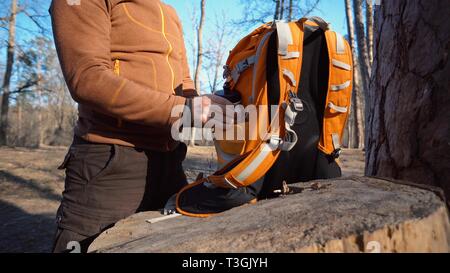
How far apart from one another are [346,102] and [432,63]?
35 centimetres

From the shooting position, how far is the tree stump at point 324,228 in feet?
2.24

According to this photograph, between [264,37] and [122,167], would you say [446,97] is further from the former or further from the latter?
[122,167]

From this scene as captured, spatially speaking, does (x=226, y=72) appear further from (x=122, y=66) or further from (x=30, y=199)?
(x=30, y=199)

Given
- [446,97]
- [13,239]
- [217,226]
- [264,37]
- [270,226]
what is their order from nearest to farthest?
[270,226] → [217,226] → [446,97] → [264,37] → [13,239]

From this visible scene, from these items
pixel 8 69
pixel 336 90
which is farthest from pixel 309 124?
pixel 8 69

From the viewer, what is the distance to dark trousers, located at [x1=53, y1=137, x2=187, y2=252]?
4.33 ft

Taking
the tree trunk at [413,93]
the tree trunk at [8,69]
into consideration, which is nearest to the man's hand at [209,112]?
the tree trunk at [413,93]

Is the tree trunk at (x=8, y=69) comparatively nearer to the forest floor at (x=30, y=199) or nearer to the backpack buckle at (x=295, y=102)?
the forest floor at (x=30, y=199)

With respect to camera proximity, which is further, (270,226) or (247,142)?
(247,142)

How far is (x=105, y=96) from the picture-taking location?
45.9 inches

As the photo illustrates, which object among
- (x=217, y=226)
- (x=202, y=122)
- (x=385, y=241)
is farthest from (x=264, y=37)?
(x=385, y=241)

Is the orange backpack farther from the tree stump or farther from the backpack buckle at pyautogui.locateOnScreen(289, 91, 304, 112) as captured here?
the tree stump

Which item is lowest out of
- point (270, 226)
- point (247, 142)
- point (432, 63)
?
point (270, 226)

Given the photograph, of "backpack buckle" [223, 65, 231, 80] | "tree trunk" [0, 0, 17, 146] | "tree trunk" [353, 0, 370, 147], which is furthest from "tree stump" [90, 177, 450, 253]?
"tree trunk" [0, 0, 17, 146]
